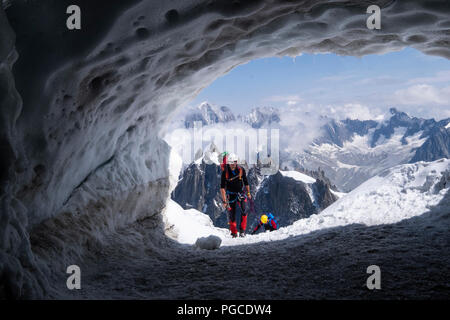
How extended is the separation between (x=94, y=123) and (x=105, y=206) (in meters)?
1.93

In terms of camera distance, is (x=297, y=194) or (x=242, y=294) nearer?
(x=242, y=294)

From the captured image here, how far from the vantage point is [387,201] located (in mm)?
7883

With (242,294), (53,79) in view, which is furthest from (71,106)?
(242,294)

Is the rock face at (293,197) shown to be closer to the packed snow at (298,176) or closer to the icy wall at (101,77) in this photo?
the packed snow at (298,176)

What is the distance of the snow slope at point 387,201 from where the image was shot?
707 cm

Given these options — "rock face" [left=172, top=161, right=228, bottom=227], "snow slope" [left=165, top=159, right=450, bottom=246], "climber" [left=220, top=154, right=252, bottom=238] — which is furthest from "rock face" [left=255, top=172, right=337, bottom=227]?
"climber" [left=220, top=154, right=252, bottom=238]

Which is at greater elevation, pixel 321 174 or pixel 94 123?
pixel 321 174

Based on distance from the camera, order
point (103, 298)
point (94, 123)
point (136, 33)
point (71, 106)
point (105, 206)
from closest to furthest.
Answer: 1. point (103, 298)
2. point (136, 33)
3. point (71, 106)
4. point (94, 123)
5. point (105, 206)

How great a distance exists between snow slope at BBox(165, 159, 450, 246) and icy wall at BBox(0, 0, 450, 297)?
3111 millimetres

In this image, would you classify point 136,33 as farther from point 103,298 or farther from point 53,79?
point 103,298

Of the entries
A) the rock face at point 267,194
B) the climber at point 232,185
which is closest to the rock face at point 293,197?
the rock face at point 267,194

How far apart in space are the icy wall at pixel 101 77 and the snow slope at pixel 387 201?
3.11m

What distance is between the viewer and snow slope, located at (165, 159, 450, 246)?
7074mm

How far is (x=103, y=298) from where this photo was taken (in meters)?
3.63
